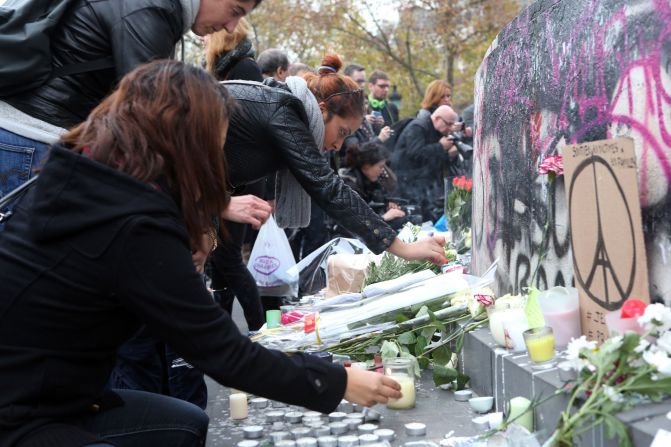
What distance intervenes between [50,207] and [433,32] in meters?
20.0

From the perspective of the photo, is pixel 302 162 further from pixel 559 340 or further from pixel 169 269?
pixel 169 269

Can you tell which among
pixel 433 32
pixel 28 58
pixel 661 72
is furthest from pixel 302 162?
pixel 433 32

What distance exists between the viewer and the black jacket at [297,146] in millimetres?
3607

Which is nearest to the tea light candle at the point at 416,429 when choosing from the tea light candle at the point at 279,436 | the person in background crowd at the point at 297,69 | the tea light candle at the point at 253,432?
the tea light candle at the point at 279,436

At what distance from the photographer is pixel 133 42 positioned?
276cm

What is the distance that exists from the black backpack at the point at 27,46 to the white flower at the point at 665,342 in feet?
6.41

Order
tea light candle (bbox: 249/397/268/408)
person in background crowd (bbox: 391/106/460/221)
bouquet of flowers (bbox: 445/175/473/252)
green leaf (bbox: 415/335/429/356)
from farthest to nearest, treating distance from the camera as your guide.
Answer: person in background crowd (bbox: 391/106/460/221), bouquet of flowers (bbox: 445/175/473/252), green leaf (bbox: 415/335/429/356), tea light candle (bbox: 249/397/268/408)

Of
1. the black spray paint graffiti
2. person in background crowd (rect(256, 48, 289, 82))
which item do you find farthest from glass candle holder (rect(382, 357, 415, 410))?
person in background crowd (rect(256, 48, 289, 82))

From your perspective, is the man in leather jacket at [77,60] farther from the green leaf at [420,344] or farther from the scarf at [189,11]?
the green leaf at [420,344]

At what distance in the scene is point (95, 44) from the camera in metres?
2.81

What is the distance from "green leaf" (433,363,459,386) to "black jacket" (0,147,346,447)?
1.35 m

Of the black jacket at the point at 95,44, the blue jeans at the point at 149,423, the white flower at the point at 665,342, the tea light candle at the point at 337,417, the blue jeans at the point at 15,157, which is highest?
the black jacket at the point at 95,44

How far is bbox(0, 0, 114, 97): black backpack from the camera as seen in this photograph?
2695 mm

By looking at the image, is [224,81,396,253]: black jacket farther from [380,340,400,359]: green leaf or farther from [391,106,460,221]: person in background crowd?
[391,106,460,221]: person in background crowd
